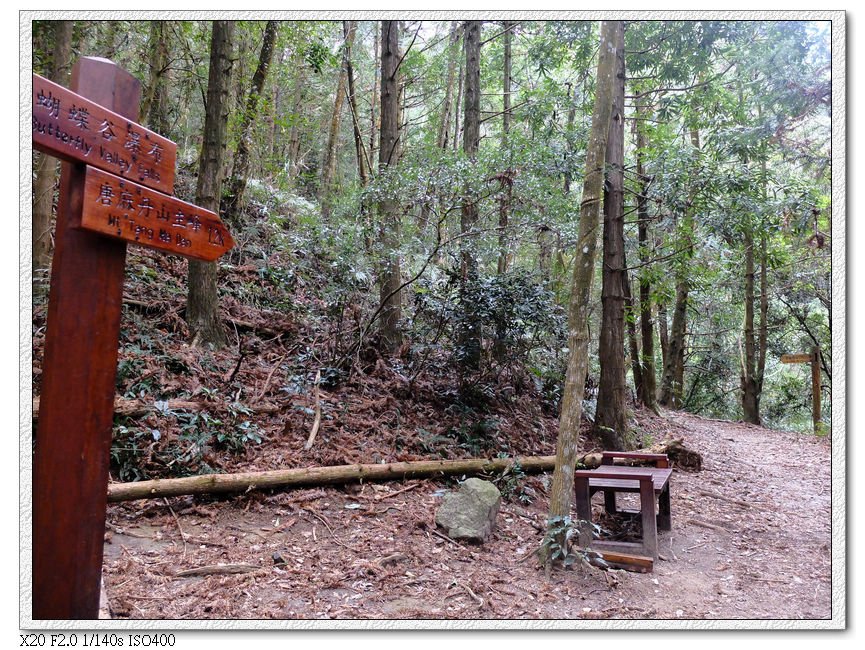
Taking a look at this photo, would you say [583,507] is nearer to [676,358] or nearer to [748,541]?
[748,541]

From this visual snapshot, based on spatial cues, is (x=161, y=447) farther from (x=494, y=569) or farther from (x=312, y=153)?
(x=312, y=153)

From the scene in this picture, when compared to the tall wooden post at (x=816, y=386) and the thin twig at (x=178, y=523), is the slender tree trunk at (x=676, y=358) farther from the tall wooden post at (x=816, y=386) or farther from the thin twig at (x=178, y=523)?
the thin twig at (x=178, y=523)

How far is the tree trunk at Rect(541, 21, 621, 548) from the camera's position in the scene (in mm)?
4109

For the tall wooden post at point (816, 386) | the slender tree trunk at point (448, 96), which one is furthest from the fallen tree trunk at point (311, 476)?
the slender tree trunk at point (448, 96)

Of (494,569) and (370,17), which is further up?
(370,17)

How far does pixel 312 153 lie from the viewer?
56.8ft

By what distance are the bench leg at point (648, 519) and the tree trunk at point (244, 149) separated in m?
7.48

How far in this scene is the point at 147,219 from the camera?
2227mm

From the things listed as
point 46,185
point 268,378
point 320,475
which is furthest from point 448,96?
point 320,475

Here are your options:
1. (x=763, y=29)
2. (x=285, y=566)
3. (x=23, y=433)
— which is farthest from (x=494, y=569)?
(x=763, y=29)

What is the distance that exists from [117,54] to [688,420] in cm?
1207

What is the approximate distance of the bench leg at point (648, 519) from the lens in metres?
4.18

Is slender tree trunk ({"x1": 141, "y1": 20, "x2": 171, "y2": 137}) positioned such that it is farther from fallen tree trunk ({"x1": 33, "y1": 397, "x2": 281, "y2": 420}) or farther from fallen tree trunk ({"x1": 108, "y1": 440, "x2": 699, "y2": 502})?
fallen tree trunk ({"x1": 108, "y1": 440, "x2": 699, "y2": 502})

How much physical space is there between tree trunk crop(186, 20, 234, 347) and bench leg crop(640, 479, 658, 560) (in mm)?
4705
